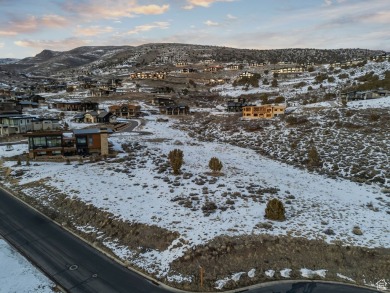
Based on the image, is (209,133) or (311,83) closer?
(209,133)

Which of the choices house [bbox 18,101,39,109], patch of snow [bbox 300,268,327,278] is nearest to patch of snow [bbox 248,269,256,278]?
patch of snow [bbox 300,268,327,278]

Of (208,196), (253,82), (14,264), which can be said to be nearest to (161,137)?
(208,196)

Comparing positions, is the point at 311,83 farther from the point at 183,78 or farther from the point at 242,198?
the point at 242,198

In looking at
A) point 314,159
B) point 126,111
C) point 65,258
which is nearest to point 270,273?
point 65,258

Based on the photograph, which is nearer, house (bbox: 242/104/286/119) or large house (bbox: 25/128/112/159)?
large house (bbox: 25/128/112/159)

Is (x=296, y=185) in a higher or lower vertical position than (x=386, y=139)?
lower

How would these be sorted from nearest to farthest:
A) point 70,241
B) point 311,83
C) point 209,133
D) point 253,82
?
point 70,241 < point 209,133 < point 311,83 < point 253,82

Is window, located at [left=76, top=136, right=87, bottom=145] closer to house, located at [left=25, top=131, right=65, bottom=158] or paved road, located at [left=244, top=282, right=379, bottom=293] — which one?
house, located at [left=25, top=131, right=65, bottom=158]
